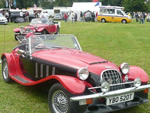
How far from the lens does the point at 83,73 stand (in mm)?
4125

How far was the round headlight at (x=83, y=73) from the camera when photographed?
409 centimetres

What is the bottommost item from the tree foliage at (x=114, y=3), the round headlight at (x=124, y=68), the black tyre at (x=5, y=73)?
the black tyre at (x=5, y=73)

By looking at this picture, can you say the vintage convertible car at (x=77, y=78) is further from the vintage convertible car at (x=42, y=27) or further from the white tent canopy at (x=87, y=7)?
the white tent canopy at (x=87, y=7)

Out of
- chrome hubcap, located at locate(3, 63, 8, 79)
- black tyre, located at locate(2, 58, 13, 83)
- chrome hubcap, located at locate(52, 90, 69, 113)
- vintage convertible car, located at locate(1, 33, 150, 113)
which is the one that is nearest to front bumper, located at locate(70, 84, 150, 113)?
vintage convertible car, located at locate(1, 33, 150, 113)

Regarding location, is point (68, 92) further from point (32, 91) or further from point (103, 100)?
point (32, 91)

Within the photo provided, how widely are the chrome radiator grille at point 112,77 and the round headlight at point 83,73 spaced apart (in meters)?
0.29

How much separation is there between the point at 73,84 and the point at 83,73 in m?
0.32

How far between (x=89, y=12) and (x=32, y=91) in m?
35.1

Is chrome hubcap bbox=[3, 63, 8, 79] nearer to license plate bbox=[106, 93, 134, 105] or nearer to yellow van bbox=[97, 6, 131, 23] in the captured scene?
license plate bbox=[106, 93, 134, 105]

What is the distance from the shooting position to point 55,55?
16.3 ft

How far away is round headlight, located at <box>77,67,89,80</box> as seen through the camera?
409 centimetres

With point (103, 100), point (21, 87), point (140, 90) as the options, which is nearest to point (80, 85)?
point (103, 100)

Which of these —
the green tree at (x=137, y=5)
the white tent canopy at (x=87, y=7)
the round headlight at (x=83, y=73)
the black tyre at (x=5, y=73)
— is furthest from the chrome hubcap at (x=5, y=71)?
the green tree at (x=137, y=5)

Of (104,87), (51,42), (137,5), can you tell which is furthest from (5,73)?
(137,5)
